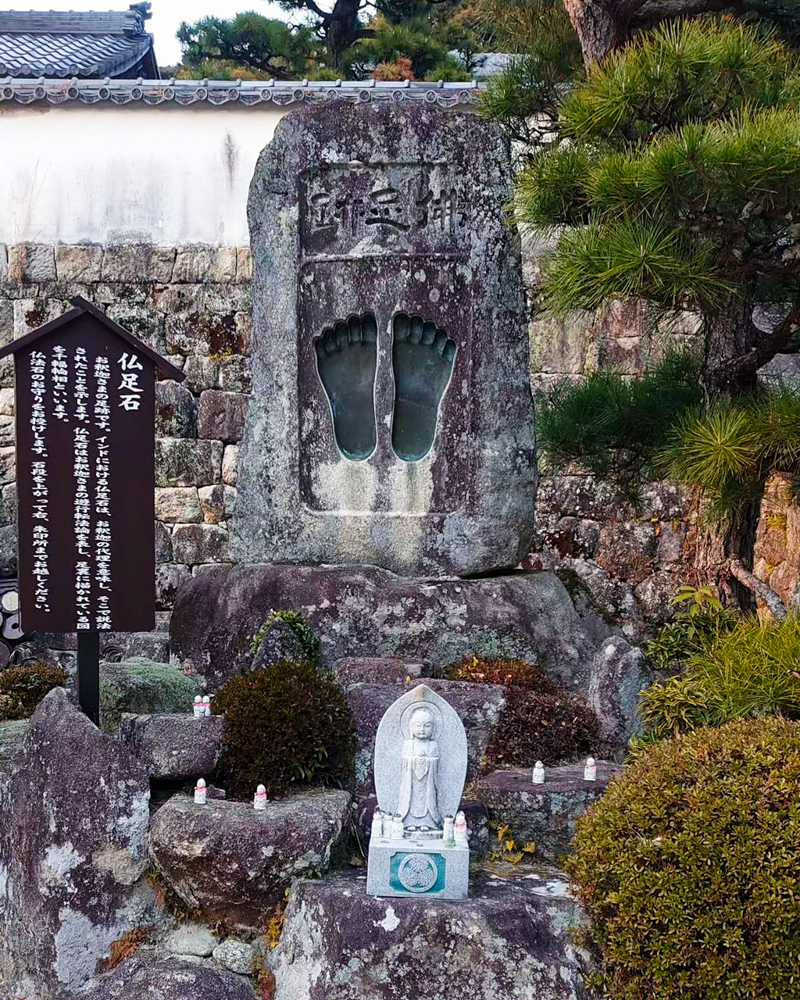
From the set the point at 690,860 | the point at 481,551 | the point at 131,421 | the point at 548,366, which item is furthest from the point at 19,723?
the point at 548,366

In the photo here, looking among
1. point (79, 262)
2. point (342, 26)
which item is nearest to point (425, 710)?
point (79, 262)

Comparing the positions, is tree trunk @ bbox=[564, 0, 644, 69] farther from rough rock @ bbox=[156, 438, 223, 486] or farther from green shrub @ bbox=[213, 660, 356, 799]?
rough rock @ bbox=[156, 438, 223, 486]

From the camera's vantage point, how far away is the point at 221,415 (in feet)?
35.6

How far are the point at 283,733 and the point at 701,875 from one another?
1768 mm

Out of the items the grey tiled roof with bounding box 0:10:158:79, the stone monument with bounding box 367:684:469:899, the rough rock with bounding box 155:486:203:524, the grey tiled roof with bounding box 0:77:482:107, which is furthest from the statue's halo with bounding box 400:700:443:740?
the grey tiled roof with bounding box 0:10:158:79

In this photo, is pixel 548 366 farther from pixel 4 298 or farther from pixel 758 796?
pixel 758 796

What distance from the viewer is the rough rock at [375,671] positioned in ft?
17.8

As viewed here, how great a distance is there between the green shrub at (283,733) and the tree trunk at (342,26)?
988 centimetres

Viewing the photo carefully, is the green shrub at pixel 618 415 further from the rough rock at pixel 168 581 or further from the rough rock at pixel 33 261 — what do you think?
the rough rock at pixel 33 261

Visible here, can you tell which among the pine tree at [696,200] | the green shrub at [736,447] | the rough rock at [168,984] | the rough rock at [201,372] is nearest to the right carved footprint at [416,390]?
the pine tree at [696,200]

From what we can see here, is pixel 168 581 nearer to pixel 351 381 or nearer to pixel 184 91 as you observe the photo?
pixel 184 91

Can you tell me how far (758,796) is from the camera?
371 cm

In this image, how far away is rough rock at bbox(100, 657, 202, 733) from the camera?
212 inches

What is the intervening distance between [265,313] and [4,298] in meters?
5.27
